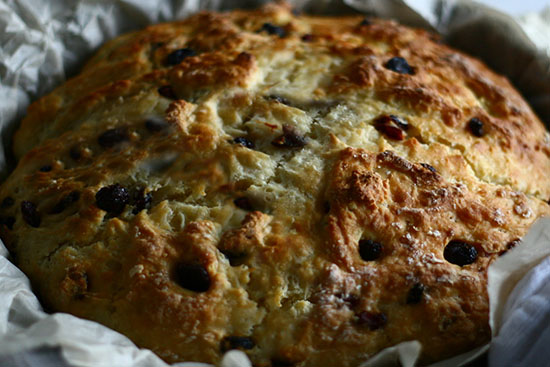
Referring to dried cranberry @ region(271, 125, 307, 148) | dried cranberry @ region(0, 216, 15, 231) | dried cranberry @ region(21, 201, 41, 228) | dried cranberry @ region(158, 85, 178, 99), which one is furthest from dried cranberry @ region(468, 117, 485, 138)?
dried cranberry @ region(0, 216, 15, 231)

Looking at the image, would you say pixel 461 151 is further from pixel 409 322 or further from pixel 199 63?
pixel 199 63

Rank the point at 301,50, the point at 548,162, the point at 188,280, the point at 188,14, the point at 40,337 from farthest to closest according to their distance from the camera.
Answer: the point at 188,14
the point at 301,50
the point at 548,162
the point at 188,280
the point at 40,337

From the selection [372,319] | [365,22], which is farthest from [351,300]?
[365,22]

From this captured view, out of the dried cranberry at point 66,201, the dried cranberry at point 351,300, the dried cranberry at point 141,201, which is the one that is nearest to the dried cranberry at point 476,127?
the dried cranberry at point 351,300

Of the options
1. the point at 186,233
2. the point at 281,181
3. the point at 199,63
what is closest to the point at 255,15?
the point at 199,63

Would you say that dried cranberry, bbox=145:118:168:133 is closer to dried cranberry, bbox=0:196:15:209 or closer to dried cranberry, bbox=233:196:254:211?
dried cranberry, bbox=233:196:254:211

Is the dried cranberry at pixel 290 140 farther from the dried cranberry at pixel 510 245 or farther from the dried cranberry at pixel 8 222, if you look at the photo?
the dried cranberry at pixel 8 222
